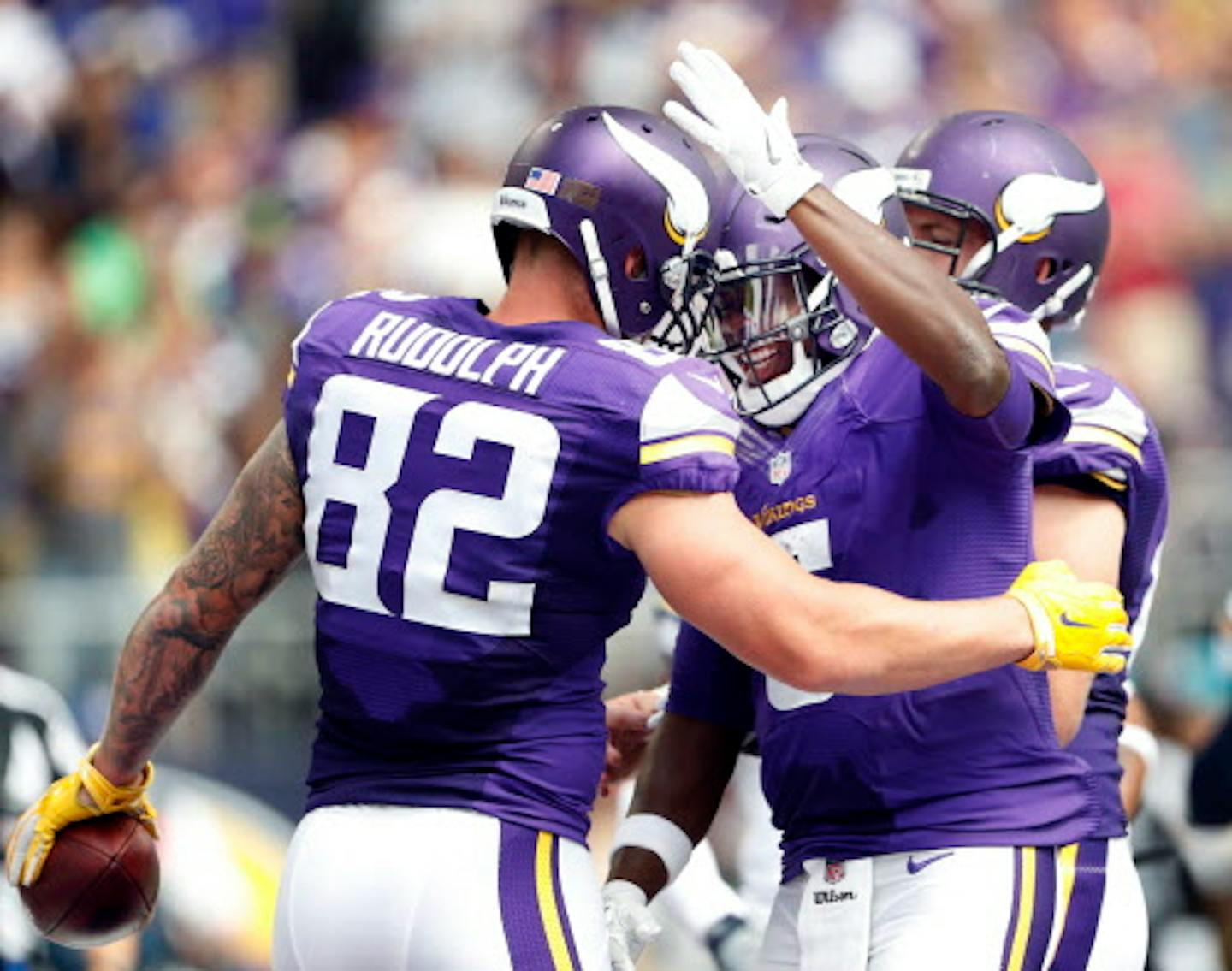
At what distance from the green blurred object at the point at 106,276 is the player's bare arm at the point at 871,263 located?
735cm

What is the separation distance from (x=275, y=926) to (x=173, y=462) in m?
6.44

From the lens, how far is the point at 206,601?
4000mm

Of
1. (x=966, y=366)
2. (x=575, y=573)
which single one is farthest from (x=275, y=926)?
(x=966, y=366)

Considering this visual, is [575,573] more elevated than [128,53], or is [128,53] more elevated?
[575,573]

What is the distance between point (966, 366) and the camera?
3674 millimetres

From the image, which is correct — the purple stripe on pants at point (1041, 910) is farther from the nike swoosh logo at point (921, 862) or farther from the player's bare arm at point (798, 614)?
the player's bare arm at point (798, 614)

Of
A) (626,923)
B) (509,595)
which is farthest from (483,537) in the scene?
(626,923)

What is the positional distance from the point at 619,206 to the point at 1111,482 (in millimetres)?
1028

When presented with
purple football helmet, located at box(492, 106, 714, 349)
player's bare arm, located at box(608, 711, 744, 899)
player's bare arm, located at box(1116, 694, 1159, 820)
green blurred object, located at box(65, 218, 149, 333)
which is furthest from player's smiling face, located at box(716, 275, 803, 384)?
green blurred object, located at box(65, 218, 149, 333)

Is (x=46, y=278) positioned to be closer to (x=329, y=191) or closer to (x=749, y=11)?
(x=329, y=191)

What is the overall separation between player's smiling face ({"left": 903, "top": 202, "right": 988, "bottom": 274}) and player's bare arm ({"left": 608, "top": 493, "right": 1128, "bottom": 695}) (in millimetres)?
1108

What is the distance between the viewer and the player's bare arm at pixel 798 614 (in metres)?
→ 3.53

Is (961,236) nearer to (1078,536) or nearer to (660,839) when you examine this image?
(1078,536)

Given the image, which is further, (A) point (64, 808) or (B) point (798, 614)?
(A) point (64, 808)
